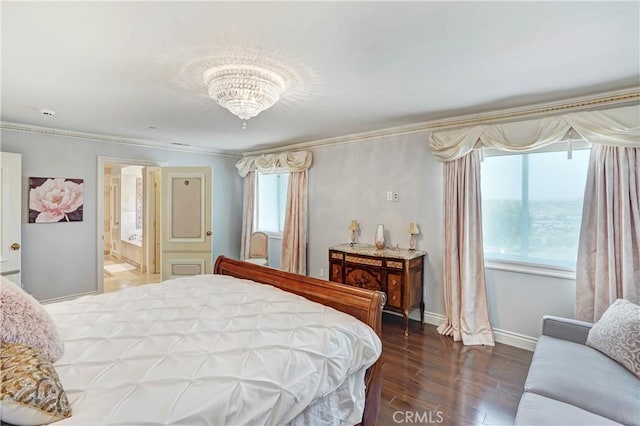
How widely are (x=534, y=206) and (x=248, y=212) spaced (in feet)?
14.8

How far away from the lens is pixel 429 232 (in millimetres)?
3725

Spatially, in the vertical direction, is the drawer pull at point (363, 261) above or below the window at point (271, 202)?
below

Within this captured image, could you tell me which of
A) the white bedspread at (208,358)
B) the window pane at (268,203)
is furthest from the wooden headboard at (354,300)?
the window pane at (268,203)

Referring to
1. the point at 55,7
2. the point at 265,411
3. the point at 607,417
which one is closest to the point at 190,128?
the point at 55,7

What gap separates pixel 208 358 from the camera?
1.35 metres

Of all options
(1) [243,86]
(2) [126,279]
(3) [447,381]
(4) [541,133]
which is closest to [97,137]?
Answer: (2) [126,279]

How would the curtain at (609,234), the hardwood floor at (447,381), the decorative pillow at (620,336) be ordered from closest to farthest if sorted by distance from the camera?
the decorative pillow at (620,336) < the hardwood floor at (447,381) < the curtain at (609,234)

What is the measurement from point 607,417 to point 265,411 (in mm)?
1656

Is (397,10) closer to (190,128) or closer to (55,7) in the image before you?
(55,7)

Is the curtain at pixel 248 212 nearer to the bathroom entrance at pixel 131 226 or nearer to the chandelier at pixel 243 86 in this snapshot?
the bathroom entrance at pixel 131 226

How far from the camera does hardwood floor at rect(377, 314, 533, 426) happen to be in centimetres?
211

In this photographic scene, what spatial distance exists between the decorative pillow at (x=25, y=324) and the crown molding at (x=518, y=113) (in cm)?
370

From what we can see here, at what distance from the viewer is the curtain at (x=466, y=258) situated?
10.6 ft

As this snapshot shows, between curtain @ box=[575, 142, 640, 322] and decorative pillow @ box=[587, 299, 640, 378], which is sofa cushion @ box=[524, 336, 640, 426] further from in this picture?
curtain @ box=[575, 142, 640, 322]
